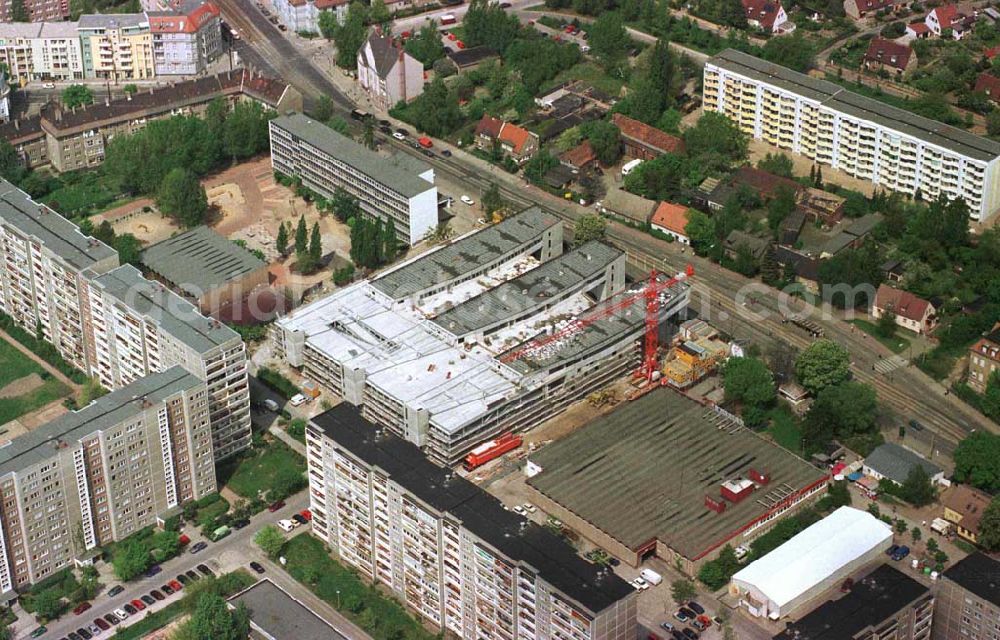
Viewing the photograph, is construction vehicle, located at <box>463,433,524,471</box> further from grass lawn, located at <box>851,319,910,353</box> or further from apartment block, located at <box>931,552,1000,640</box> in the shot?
apartment block, located at <box>931,552,1000,640</box>

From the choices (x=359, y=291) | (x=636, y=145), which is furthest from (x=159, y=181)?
(x=636, y=145)

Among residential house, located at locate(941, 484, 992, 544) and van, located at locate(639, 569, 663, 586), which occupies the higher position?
residential house, located at locate(941, 484, 992, 544)

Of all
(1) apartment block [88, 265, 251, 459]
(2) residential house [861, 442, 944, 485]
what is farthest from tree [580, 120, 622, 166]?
(1) apartment block [88, 265, 251, 459]

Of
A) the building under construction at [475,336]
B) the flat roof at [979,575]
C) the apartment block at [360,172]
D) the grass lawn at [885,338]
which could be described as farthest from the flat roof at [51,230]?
the flat roof at [979,575]

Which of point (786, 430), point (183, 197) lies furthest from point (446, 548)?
point (183, 197)

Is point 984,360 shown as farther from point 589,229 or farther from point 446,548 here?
point 446,548

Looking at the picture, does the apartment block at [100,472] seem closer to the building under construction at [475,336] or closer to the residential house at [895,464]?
the building under construction at [475,336]

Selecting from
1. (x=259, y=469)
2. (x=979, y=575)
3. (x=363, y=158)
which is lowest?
(x=259, y=469)

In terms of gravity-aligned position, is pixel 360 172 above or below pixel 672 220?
above
